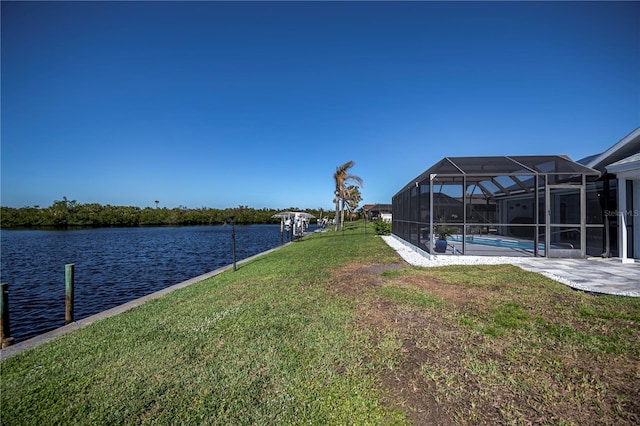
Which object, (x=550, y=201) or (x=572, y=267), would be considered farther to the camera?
(x=550, y=201)

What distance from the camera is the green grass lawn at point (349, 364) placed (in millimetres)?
2285

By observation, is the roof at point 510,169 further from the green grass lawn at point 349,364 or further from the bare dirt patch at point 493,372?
the bare dirt patch at point 493,372

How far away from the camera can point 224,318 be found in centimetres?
450

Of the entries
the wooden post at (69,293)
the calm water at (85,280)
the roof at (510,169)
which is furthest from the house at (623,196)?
the calm water at (85,280)

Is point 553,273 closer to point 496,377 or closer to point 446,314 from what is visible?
point 446,314

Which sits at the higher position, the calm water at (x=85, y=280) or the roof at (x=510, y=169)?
the roof at (x=510, y=169)

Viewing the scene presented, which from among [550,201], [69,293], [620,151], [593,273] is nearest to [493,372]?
[593,273]

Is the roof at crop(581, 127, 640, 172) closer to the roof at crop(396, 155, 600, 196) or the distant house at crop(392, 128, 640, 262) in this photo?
the distant house at crop(392, 128, 640, 262)

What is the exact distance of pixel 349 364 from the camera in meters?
2.94

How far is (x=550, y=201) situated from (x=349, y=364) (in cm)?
951

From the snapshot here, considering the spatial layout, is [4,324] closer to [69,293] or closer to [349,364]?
[69,293]

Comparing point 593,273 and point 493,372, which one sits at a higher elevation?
point 593,273

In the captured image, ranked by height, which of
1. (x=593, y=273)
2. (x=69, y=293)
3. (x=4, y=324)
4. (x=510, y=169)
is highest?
(x=510, y=169)

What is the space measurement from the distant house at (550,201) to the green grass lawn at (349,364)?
4.35m
